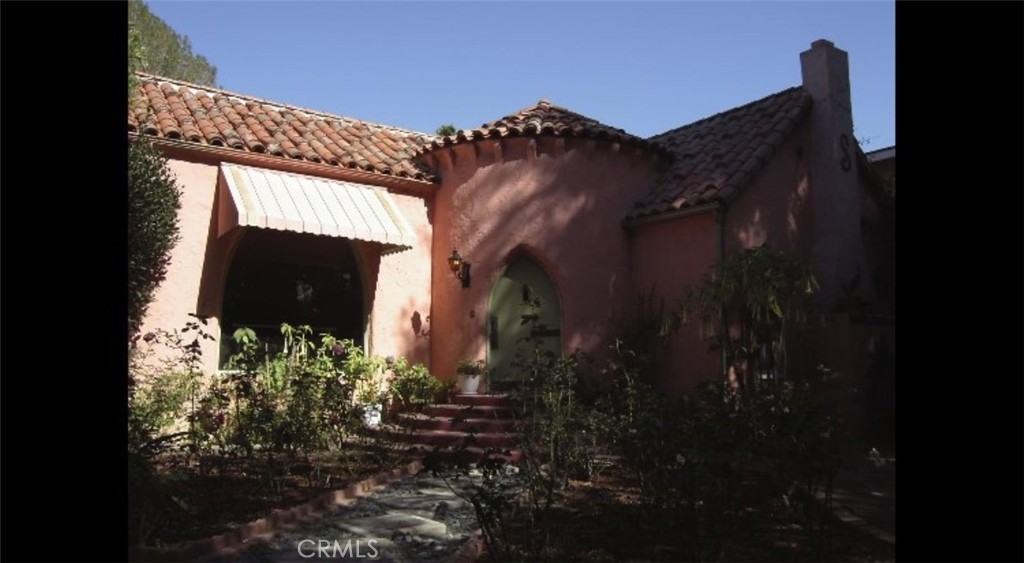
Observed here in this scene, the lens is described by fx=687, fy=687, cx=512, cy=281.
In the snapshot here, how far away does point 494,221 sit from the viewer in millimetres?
Result: 14648

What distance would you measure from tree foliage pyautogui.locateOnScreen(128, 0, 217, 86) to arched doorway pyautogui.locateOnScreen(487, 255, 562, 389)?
2452 centimetres

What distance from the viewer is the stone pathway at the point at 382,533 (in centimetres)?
640

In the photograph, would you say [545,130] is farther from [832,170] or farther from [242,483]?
[242,483]

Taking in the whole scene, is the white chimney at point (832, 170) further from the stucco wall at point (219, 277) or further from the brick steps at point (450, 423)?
the stucco wall at point (219, 277)

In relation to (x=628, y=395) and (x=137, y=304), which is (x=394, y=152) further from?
(x=628, y=395)

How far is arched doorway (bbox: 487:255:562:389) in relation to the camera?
1450 cm

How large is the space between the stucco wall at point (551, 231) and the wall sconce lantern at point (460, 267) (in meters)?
0.14

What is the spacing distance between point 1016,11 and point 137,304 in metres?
12.0

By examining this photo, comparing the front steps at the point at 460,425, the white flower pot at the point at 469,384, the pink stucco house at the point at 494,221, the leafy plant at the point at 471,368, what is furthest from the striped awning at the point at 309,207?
the front steps at the point at 460,425

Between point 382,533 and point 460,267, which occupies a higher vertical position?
point 460,267

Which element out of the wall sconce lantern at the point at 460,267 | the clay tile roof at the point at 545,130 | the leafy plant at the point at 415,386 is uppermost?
the clay tile roof at the point at 545,130

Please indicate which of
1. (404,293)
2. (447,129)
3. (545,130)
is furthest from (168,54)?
(545,130)

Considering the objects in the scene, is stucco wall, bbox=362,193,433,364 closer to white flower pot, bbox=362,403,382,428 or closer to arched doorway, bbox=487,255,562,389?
white flower pot, bbox=362,403,382,428

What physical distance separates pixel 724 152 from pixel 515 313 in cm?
593
